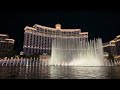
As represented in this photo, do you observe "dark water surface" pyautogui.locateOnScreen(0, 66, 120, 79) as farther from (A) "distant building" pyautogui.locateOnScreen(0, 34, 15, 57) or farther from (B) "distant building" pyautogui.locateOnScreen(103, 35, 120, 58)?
(A) "distant building" pyautogui.locateOnScreen(0, 34, 15, 57)

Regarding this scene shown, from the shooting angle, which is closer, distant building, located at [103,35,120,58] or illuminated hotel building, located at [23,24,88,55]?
→ distant building, located at [103,35,120,58]

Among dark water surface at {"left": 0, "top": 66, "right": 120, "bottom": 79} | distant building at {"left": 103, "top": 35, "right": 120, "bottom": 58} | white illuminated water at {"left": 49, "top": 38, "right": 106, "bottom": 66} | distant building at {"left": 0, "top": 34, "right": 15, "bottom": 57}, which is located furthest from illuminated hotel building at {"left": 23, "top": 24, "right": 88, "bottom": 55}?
dark water surface at {"left": 0, "top": 66, "right": 120, "bottom": 79}

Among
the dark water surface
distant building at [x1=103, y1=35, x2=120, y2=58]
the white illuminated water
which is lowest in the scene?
the dark water surface

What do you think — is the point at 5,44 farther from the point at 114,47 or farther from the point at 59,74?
the point at 59,74

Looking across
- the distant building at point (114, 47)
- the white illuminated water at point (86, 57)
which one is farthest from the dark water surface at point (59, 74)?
the distant building at point (114, 47)

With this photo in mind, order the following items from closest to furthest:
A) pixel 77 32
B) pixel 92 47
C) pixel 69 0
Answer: pixel 69 0 → pixel 92 47 → pixel 77 32

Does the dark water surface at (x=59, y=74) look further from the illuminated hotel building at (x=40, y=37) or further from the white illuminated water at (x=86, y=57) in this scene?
the illuminated hotel building at (x=40, y=37)

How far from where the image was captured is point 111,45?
333ft

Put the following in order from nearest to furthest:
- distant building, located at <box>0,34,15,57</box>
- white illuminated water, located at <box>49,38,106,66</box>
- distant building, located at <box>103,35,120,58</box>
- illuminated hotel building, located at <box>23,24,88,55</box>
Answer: white illuminated water, located at <box>49,38,106,66</box> → distant building, located at <box>103,35,120,58</box> → distant building, located at <box>0,34,15,57</box> → illuminated hotel building, located at <box>23,24,88,55</box>

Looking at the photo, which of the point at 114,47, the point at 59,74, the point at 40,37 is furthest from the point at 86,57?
the point at 114,47

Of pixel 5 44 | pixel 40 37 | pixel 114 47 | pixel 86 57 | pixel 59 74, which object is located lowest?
pixel 59 74
